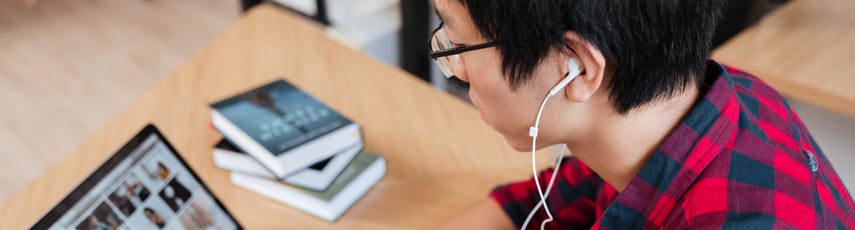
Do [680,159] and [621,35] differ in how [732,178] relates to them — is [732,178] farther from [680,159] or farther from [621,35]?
[621,35]

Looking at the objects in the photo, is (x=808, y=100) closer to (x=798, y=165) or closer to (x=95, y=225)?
(x=798, y=165)

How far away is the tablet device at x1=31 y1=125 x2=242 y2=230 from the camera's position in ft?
2.81

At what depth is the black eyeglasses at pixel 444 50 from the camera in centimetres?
79

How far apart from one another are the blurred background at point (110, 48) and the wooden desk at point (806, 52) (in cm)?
20

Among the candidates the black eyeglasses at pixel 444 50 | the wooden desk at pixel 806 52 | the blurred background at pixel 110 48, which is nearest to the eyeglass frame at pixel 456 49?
the black eyeglasses at pixel 444 50

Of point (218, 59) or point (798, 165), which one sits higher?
point (218, 59)

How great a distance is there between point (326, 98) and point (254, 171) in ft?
0.98

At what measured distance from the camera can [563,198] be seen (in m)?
1.06

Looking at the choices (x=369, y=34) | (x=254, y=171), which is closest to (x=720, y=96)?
→ (x=254, y=171)

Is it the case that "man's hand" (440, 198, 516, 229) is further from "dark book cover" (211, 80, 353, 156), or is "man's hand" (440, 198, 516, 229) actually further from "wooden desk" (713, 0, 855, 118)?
"wooden desk" (713, 0, 855, 118)

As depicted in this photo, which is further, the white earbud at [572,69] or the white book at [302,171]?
the white book at [302,171]

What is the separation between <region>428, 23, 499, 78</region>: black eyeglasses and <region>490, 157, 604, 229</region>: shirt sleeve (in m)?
0.29

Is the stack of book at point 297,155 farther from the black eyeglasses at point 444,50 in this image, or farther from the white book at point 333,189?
the black eyeglasses at point 444,50

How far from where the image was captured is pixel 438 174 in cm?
119
